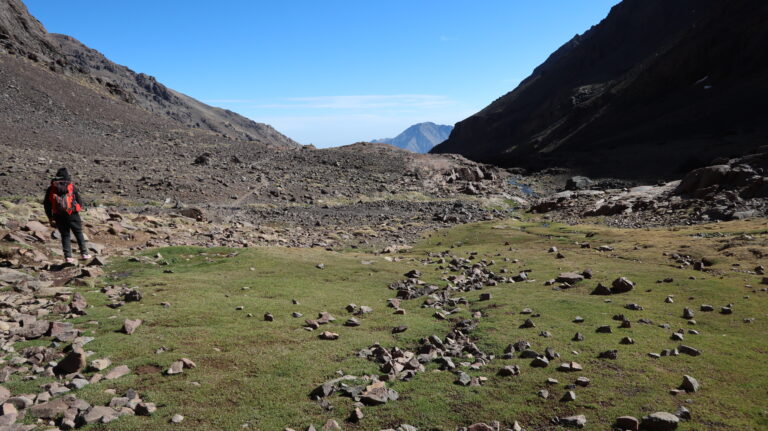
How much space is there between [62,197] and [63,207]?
1.35ft

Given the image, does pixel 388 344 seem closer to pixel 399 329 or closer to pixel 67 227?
pixel 399 329

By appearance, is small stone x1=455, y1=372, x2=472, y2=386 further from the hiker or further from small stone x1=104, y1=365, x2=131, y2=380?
the hiker

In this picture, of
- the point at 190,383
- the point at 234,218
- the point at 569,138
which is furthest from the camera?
the point at 569,138

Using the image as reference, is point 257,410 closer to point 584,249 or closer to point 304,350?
point 304,350

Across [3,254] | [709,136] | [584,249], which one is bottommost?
[584,249]

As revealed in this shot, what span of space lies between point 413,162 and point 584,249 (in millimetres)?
46456

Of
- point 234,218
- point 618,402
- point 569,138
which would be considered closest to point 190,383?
point 618,402

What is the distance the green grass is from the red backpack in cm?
321

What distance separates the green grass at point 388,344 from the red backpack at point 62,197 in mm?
3208

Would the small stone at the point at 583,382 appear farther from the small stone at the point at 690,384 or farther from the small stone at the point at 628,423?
the small stone at the point at 690,384

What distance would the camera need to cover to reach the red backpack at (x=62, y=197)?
54.3 feet

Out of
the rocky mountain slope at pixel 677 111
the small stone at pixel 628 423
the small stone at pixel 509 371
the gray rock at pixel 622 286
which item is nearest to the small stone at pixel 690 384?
the small stone at pixel 628 423

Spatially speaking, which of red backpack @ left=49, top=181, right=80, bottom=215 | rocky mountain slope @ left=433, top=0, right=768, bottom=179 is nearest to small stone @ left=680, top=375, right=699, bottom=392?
red backpack @ left=49, top=181, right=80, bottom=215

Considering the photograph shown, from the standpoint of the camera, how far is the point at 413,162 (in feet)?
237
